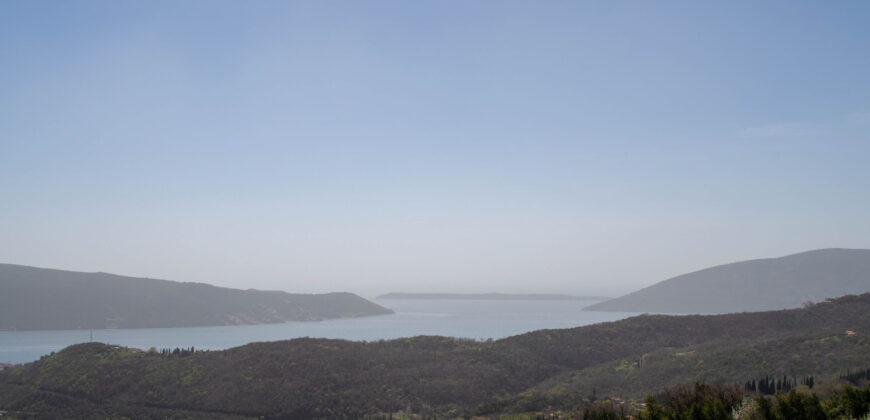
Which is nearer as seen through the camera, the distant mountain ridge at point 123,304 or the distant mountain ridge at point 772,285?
the distant mountain ridge at point 123,304

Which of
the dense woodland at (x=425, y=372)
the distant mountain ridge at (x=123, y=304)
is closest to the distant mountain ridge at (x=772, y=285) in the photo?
the distant mountain ridge at (x=123, y=304)

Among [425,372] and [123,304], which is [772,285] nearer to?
[425,372]

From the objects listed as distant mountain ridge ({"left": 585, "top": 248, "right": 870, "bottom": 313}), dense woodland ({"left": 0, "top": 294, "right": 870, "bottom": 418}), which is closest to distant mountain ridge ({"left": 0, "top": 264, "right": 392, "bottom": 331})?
dense woodland ({"left": 0, "top": 294, "right": 870, "bottom": 418})

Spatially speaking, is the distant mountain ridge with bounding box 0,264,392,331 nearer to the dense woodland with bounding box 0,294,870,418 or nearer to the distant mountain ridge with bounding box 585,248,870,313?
the dense woodland with bounding box 0,294,870,418

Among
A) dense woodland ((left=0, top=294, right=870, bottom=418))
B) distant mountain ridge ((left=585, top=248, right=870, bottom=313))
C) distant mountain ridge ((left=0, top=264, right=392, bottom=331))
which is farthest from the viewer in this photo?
distant mountain ridge ((left=585, top=248, right=870, bottom=313))

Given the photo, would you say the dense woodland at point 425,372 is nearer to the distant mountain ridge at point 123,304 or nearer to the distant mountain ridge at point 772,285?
the distant mountain ridge at point 123,304
